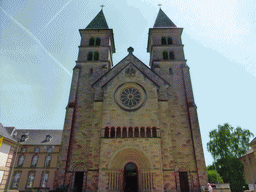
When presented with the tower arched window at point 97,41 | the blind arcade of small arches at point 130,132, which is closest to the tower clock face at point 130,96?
the blind arcade of small arches at point 130,132

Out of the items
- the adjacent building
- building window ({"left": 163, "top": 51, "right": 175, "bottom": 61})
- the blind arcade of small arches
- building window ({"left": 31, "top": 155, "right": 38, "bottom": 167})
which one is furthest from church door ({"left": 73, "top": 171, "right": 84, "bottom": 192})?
building window ({"left": 31, "top": 155, "right": 38, "bottom": 167})

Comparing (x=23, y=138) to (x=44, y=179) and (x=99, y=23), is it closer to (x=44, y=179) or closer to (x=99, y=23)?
(x=44, y=179)

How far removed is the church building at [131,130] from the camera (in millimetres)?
19906

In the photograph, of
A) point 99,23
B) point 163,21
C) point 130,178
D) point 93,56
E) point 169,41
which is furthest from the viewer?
point 163,21

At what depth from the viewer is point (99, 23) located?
33.8 metres

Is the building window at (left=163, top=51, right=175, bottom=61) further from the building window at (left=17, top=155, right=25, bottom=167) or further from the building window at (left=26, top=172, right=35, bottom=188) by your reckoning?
the building window at (left=17, top=155, right=25, bottom=167)

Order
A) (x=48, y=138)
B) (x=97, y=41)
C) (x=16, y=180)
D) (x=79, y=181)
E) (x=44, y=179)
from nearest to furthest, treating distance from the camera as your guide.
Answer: (x=79, y=181), (x=97, y=41), (x=16, y=180), (x=44, y=179), (x=48, y=138)

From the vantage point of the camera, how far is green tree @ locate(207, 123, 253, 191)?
103 feet

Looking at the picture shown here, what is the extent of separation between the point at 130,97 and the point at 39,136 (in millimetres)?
31746

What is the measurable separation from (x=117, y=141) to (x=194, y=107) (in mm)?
11517

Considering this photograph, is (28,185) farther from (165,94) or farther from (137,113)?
(165,94)

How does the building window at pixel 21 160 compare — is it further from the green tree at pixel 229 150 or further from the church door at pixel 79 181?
the green tree at pixel 229 150

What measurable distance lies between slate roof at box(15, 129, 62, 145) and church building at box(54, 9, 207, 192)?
71.9ft

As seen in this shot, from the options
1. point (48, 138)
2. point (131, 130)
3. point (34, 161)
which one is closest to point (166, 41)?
point (131, 130)
